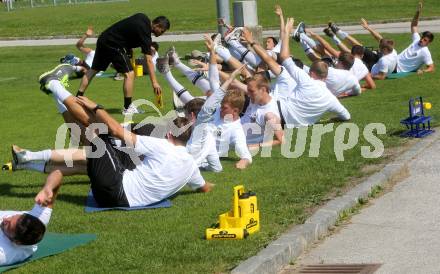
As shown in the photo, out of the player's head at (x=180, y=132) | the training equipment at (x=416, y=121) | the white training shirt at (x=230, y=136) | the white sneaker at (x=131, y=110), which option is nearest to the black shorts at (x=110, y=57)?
the white sneaker at (x=131, y=110)

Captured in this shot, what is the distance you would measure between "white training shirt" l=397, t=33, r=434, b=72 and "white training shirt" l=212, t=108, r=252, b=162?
31.1 feet

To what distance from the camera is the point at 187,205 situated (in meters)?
9.33

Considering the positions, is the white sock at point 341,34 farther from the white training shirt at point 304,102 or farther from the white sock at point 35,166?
the white sock at point 35,166

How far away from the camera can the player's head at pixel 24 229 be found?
7.32 m

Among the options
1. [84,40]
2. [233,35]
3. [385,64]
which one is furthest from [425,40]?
[84,40]

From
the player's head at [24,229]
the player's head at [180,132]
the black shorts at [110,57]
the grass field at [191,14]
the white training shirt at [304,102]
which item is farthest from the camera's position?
the grass field at [191,14]

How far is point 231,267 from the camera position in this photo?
7.11m

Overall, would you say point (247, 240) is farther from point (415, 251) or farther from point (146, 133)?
point (146, 133)

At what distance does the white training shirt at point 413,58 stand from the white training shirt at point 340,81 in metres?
3.60

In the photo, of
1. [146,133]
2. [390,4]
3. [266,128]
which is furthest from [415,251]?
[390,4]

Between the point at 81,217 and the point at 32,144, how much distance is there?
4556mm

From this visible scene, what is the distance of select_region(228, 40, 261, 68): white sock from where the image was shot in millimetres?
16906

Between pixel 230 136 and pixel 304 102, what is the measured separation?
7.78ft

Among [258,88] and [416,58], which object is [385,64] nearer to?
[416,58]
